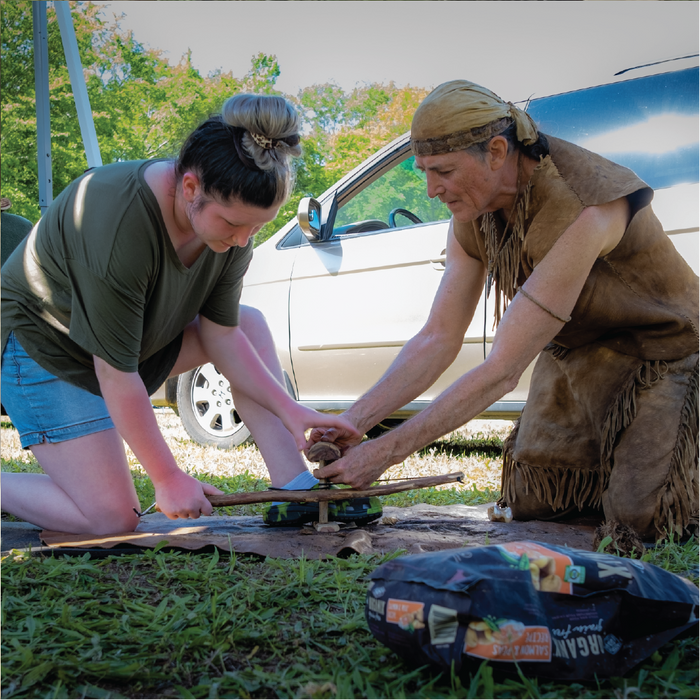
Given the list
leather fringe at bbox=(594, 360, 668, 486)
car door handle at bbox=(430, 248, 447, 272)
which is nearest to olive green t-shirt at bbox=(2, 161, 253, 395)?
leather fringe at bbox=(594, 360, 668, 486)

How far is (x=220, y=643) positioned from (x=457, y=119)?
1685mm

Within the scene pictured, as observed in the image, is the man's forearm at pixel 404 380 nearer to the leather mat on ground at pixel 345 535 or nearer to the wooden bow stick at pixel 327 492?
the wooden bow stick at pixel 327 492

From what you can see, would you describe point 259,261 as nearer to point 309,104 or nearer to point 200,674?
point 200,674

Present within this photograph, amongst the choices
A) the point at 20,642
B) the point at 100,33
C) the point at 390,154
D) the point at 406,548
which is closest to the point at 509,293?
the point at 406,548

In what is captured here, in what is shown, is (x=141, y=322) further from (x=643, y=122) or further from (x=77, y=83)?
(x=77, y=83)

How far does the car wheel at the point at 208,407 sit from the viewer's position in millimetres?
5219

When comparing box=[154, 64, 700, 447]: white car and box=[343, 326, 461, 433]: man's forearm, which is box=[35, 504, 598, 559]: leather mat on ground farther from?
box=[154, 64, 700, 447]: white car

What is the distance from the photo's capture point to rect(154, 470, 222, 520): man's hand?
2281 millimetres

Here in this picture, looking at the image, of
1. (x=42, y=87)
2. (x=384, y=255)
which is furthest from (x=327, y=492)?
(x=42, y=87)

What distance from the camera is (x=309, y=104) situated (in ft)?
69.3

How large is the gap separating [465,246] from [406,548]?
4.01 ft

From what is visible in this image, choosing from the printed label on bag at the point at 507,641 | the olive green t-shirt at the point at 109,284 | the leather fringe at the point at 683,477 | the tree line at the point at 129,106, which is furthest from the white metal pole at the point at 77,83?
the tree line at the point at 129,106

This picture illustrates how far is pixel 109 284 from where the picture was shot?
2.25 m

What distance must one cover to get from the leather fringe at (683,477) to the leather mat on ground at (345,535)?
0.28 metres
